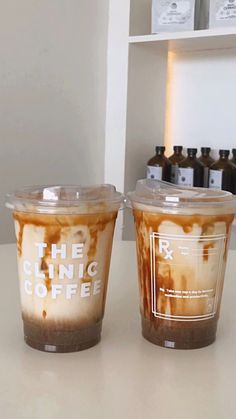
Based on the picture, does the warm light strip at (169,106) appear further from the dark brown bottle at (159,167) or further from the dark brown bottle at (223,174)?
the dark brown bottle at (223,174)

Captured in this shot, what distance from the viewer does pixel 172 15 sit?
191 centimetres

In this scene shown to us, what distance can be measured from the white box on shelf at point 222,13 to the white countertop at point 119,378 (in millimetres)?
1359

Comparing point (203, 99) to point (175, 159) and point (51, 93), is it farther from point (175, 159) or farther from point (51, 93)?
point (51, 93)

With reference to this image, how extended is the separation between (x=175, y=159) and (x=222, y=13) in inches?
20.2

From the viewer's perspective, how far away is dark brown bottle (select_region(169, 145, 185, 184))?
6.52 feet

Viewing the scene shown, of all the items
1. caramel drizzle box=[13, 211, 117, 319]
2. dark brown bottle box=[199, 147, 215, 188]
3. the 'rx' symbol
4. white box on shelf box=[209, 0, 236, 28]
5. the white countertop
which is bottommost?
the white countertop

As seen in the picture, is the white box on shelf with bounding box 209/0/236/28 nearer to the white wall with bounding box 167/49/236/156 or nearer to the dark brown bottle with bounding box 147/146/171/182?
the white wall with bounding box 167/49/236/156

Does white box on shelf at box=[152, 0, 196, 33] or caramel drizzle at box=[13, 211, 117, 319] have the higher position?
white box on shelf at box=[152, 0, 196, 33]

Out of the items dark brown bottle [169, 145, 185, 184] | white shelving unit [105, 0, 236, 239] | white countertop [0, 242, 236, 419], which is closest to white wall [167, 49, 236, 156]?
white shelving unit [105, 0, 236, 239]

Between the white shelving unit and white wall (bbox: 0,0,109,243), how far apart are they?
0.25 ft

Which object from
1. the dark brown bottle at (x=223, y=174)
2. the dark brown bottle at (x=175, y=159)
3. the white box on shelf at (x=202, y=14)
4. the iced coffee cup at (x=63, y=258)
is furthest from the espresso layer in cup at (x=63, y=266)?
the white box on shelf at (x=202, y=14)

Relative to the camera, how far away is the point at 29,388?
476 mm

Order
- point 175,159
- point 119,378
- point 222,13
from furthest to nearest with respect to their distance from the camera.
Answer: point 175,159
point 222,13
point 119,378

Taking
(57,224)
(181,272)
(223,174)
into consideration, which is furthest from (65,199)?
(223,174)
